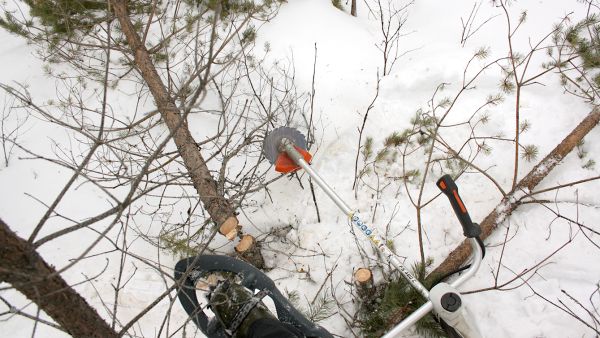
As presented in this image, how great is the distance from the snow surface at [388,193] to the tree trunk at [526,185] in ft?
0.34

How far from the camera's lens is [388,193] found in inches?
101

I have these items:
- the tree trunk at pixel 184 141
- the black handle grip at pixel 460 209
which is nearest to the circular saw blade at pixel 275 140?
the tree trunk at pixel 184 141

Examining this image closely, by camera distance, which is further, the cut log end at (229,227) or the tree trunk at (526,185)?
the cut log end at (229,227)

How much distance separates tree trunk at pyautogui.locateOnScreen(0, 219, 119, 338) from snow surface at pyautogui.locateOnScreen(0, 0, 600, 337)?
2.12ft

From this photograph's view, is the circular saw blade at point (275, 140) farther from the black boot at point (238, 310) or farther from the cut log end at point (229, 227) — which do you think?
the black boot at point (238, 310)

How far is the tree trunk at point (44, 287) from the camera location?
1047mm

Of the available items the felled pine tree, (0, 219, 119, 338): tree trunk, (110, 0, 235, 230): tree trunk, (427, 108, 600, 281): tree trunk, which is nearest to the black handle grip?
(427, 108, 600, 281): tree trunk

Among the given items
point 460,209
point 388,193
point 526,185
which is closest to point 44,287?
point 460,209

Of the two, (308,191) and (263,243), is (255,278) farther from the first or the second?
(308,191)

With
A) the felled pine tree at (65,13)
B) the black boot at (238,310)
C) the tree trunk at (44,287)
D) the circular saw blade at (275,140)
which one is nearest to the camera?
the tree trunk at (44,287)

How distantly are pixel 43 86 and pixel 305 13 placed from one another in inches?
96.3

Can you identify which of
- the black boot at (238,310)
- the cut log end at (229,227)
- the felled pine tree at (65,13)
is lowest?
the black boot at (238,310)

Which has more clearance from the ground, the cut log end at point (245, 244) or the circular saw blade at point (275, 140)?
the circular saw blade at point (275, 140)

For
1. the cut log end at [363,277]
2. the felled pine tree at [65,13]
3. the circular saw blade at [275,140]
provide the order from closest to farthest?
the cut log end at [363,277] < the circular saw blade at [275,140] < the felled pine tree at [65,13]
